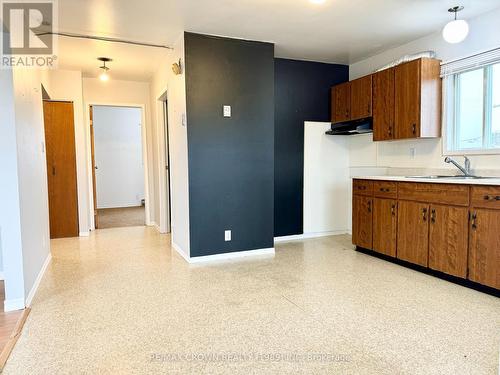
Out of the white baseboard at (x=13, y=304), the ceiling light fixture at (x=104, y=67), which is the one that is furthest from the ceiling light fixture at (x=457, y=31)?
the white baseboard at (x=13, y=304)

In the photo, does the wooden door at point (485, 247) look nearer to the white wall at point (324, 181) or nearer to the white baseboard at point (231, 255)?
the white baseboard at point (231, 255)

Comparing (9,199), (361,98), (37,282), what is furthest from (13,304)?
(361,98)

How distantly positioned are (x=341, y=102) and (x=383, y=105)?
81 centimetres

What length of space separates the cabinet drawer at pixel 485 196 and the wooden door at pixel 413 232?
0.48 m

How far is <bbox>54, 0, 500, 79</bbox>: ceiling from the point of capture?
310 centimetres

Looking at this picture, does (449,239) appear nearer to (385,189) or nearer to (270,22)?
(385,189)

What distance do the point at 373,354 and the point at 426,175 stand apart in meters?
2.67

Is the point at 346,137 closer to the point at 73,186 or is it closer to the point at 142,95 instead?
the point at 142,95

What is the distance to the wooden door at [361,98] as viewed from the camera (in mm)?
4371

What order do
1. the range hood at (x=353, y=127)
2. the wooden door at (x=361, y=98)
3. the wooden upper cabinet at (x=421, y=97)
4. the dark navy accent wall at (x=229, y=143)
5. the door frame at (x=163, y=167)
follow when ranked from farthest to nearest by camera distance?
the door frame at (x=163, y=167) → the range hood at (x=353, y=127) → the wooden door at (x=361, y=98) → the dark navy accent wall at (x=229, y=143) → the wooden upper cabinet at (x=421, y=97)

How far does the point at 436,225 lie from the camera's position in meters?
3.25

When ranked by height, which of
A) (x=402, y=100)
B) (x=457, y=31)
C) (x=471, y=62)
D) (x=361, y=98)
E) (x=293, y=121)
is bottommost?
(x=293, y=121)

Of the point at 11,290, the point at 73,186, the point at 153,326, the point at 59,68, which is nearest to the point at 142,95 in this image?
the point at 59,68

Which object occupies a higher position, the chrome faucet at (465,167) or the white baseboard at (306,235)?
the chrome faucet at (465,167)
